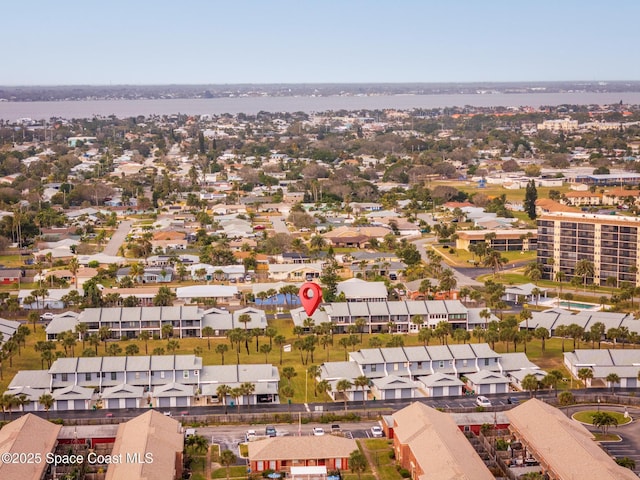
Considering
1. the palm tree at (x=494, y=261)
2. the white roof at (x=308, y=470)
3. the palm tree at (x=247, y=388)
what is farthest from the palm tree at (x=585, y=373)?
the palm tree at (x=494, y=261)

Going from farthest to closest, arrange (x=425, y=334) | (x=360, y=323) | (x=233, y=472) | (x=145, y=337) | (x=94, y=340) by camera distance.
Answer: (x=360, y=323) < (x=145, y=337) < (x=425, y=334) < (x=94, y=340) < (x=233, y=472)

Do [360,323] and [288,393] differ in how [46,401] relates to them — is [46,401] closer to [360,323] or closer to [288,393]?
[288,393]

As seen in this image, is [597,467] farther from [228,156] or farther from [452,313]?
[228,156]

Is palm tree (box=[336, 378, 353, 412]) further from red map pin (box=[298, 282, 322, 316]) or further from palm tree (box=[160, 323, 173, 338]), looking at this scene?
palm tree (box=[160, 323, 173, 338])

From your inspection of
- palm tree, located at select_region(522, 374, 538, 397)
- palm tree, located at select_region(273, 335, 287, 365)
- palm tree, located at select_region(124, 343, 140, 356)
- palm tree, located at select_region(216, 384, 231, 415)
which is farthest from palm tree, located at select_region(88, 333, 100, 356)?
palm tree, located at select_region(522, 374, 538, 397)

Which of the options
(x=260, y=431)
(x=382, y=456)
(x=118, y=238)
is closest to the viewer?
(x=382, y=456)

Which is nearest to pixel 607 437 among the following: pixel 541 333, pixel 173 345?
pixel 541 333

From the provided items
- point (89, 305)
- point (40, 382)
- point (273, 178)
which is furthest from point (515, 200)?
point (40, 382)

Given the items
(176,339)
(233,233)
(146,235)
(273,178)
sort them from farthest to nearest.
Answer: (273,178) < (233,233) < (146,235) < (176,339)
